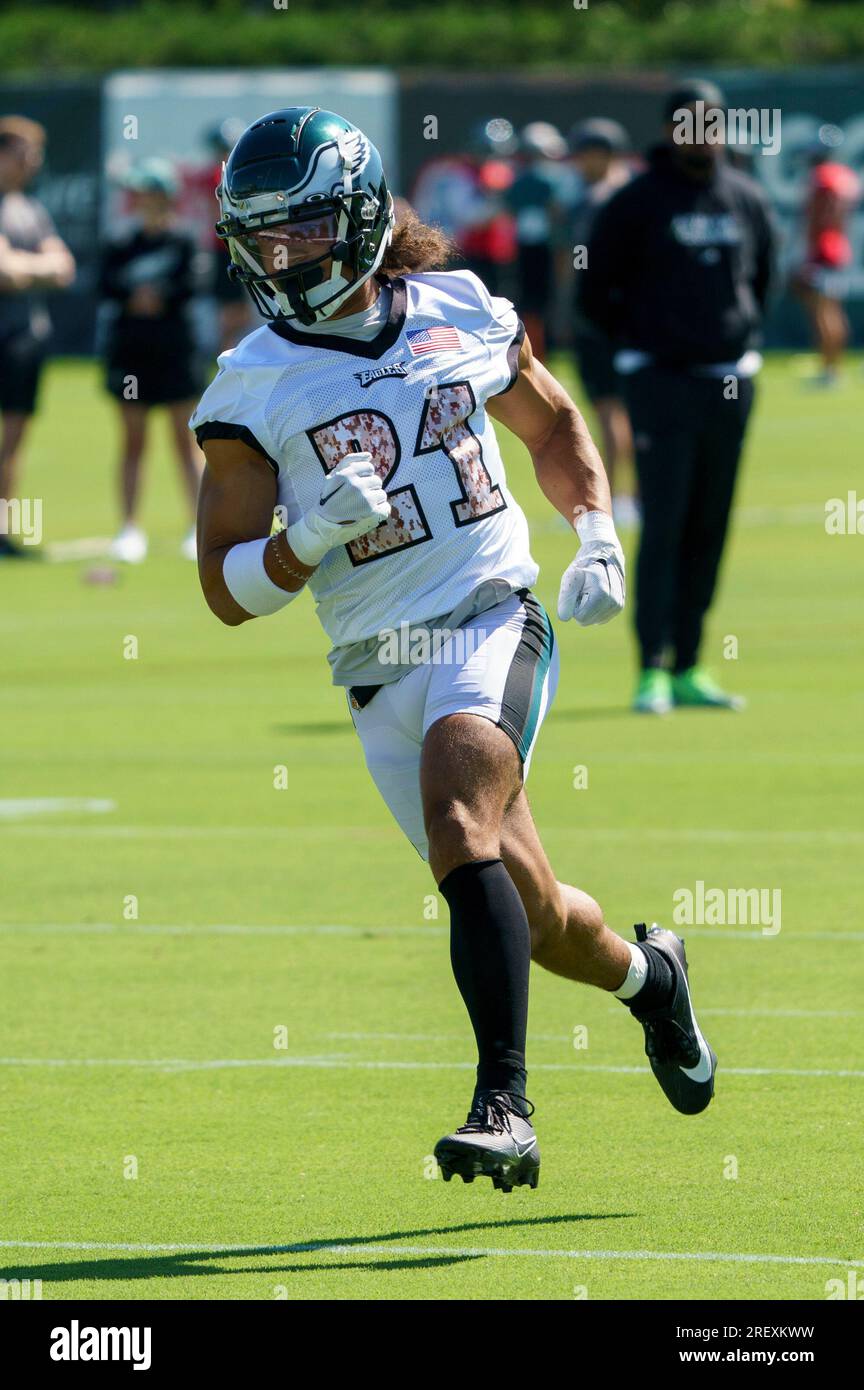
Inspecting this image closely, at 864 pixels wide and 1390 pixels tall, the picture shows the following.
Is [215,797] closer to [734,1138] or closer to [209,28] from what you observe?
[734,1138]

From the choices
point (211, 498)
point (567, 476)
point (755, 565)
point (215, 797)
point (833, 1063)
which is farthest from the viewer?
point (755, 565)

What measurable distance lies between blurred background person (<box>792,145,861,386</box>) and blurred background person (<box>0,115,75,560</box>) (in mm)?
13787

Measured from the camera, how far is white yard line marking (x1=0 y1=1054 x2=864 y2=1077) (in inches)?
277

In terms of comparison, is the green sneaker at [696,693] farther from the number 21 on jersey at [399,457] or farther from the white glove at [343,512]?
the white glove at [343,512]

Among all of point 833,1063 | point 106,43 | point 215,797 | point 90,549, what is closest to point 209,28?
point 106,43

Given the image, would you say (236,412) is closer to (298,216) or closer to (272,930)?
(298,216)

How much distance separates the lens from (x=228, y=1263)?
5379 millimetres

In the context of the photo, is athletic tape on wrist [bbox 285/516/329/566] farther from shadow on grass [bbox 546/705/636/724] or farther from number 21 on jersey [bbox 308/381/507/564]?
shadow on grass [bbox 546/705/636/724]

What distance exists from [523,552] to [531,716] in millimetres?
456

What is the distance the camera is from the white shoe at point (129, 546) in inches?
768

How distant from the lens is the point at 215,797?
11438mm

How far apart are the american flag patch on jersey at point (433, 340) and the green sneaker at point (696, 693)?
24.2 feet

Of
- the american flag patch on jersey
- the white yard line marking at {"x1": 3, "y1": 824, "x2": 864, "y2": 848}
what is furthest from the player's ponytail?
the white yard line marking at {"x1": 3, "y1": 824, "x2": 864, "y2": 848}

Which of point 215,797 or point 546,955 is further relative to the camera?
point 215,797
